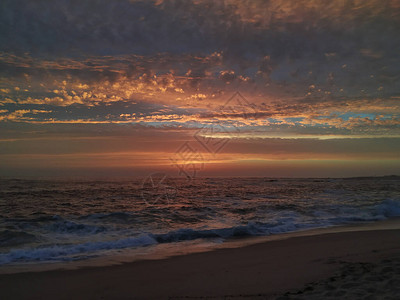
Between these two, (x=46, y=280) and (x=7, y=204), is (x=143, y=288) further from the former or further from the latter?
(x=7, y=204)

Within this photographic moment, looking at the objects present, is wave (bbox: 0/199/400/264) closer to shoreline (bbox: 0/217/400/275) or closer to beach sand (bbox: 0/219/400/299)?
shoreline (bbox: 0/217/400/275)

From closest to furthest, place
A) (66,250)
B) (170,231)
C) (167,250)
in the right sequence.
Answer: (66,250) < (167,250) < (170,231)

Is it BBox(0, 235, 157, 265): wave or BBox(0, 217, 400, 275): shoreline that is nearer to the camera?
BBox(0, 217, 400, 275): shoreline

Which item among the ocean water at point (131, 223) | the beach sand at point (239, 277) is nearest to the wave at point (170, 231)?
the ocean water at point (131, 223)

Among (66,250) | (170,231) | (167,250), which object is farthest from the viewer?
(170,231)

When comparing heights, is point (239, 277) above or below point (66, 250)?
above

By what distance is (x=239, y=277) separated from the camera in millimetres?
6211

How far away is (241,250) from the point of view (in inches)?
355

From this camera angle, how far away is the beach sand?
512cm

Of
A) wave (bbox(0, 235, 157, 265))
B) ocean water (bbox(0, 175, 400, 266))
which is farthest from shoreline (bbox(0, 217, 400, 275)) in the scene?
wave (bbox(0, 235, 157, 265))

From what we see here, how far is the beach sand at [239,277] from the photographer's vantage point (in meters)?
5.12

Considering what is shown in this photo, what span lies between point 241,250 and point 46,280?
5520 mm

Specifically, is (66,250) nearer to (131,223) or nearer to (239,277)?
(131,223)

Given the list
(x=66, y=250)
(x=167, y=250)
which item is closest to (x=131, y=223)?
(x=66, y=250)
